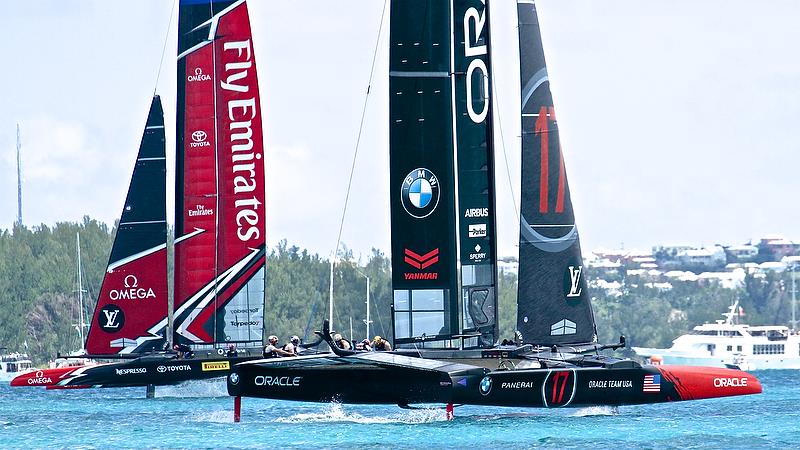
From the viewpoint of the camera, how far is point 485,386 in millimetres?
28906

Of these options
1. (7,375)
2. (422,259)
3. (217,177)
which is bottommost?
(7,375)

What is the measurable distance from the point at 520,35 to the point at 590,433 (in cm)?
901

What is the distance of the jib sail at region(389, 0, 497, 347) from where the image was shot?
101ft

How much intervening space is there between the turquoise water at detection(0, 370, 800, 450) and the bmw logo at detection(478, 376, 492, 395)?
711mm

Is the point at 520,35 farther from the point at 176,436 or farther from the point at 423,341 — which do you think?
→ the point at 176,436

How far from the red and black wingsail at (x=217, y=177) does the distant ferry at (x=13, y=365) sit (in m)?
36.4

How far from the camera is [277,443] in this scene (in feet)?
89.7

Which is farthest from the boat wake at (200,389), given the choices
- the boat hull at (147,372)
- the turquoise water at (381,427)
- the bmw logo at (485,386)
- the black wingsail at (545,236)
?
the bmw logo at (485,386)

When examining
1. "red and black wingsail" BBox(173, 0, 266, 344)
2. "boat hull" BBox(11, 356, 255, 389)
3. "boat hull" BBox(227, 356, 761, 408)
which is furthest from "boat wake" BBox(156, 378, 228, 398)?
"boat hull" BBox(227, 356, 761, 408)

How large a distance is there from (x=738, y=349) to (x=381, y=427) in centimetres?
7311

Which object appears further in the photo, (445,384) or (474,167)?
(474,167)

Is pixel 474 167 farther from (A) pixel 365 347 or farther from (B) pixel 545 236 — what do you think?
(A) pixel 365 347

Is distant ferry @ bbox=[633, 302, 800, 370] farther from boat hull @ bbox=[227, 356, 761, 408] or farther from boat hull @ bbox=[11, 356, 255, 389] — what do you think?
boat hull @ bbox=[227, 356, 761, 408]

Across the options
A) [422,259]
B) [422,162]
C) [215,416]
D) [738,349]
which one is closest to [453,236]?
[422,259]
